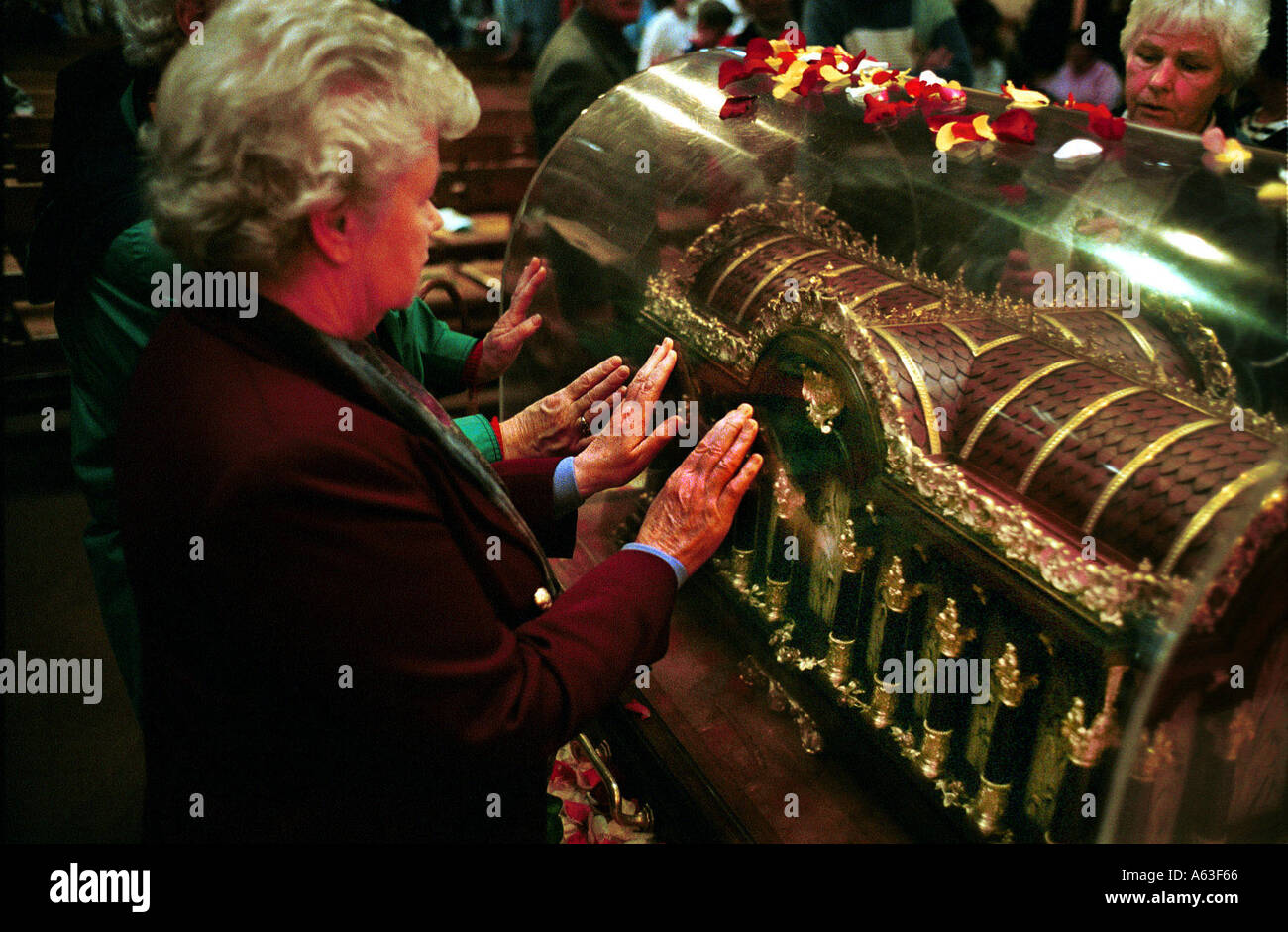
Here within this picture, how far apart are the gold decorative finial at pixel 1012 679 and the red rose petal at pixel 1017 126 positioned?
93 cm

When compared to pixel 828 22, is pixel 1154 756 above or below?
below

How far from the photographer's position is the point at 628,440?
171cm

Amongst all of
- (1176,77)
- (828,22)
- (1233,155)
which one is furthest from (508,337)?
(828,22)

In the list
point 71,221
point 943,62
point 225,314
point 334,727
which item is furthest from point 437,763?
point 943,62

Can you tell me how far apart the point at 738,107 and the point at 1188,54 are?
977 mm

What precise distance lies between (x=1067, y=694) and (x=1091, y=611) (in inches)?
6.2

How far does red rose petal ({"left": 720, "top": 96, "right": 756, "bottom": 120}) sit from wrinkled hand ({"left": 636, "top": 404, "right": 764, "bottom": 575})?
1090 millimetres

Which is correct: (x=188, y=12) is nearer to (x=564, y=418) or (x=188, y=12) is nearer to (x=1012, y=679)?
(x=564, y=418)

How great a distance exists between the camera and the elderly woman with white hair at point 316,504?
105 cm

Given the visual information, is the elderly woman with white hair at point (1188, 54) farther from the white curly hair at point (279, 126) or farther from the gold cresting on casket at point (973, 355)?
the white curly hair at point (279, 126)

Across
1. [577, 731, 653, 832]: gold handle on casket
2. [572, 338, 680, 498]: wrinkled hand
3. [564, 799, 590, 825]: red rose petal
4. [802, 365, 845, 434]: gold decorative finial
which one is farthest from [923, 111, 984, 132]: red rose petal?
[564, 799, 590, 825]: red rose petal

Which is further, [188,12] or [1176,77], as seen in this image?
[1176,77]

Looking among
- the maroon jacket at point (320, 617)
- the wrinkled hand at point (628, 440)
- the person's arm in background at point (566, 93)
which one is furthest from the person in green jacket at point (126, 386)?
the person's arm in background at point (566, 93)
